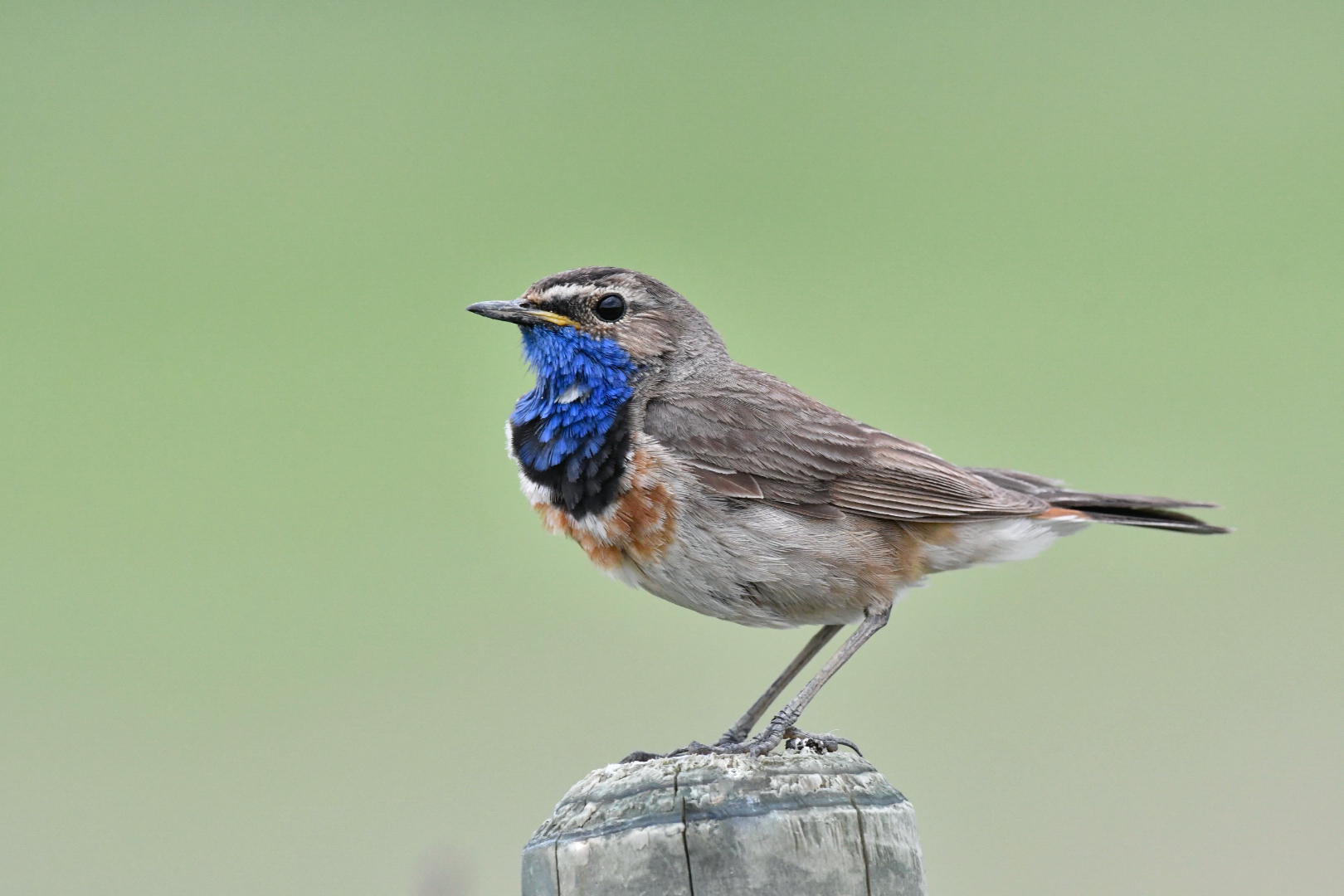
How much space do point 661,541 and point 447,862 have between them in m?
2.35

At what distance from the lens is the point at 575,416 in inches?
212

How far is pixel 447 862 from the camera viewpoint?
286cm

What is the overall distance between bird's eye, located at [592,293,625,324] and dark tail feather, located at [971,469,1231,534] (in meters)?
1.57

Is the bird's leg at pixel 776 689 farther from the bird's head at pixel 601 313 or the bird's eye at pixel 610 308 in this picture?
the bird's eye at pixel 610 308

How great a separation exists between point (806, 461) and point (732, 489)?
1.03 ft

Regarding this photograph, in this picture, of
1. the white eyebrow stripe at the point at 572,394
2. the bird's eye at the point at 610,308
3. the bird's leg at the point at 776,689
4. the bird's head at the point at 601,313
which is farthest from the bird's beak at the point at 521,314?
the bird's leg at the point at 776,689

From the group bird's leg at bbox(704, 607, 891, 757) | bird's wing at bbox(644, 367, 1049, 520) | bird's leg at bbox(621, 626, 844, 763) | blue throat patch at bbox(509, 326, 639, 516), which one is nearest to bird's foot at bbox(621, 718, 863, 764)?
bird's leg at bbox(704, 607, 891, 757)

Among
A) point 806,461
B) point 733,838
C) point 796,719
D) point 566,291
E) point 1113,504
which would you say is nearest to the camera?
point 733,838

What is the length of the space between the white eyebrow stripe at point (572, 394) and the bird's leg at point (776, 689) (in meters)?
1.30

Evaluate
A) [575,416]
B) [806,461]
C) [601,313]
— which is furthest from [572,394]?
[806,461]

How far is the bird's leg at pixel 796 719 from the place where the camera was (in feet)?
13.8

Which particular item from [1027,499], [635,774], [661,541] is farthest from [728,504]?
[635,774]

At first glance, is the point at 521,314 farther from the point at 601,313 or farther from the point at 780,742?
the point at 780,742

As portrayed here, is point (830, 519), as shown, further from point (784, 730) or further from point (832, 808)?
point (832, 808)
